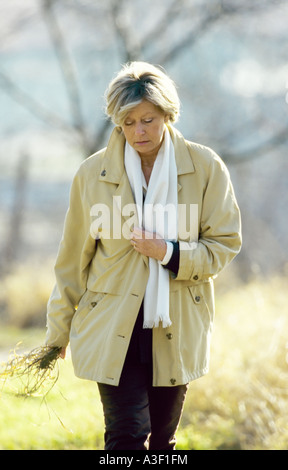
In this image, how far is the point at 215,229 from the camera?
3125mm

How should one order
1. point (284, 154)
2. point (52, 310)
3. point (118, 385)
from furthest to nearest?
1. point (284, 154)
2. point (52, 310)
3. point (118, 385)

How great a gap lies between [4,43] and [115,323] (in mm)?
6951

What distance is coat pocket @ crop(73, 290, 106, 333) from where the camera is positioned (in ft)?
10.4

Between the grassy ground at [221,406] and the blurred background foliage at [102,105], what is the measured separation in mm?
1400

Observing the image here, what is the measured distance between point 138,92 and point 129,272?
761 mm

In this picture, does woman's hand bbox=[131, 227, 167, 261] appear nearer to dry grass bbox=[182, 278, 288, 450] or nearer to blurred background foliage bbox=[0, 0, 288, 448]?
dry grass bbox=[182, 278, 288, 450]

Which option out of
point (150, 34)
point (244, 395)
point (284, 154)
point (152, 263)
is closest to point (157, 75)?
point (152, 263)

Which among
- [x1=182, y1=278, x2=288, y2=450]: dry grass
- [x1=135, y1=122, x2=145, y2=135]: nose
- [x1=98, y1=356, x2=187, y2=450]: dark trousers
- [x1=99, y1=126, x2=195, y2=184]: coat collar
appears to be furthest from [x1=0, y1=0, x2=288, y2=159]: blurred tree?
[x1=98, y1=356, x2=187, y2=450]: dark trousers

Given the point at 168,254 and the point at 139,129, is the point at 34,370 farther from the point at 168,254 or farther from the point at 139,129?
the point at 139,129

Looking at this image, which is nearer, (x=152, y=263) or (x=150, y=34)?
A: (x=152, y=263)

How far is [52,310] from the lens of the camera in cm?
329

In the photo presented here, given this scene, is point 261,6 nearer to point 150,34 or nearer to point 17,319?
point 150,34

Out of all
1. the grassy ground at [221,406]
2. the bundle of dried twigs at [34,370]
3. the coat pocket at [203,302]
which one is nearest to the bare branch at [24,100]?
the grassy ground at [221,406]

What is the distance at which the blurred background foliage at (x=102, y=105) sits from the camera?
8.41m
